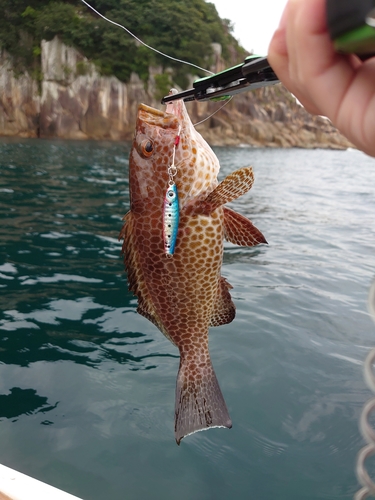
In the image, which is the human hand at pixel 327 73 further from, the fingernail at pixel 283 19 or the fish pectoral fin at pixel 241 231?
the fish pectoral fin at pixel 241 231

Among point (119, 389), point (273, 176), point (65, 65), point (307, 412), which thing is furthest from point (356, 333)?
point (65, 65)

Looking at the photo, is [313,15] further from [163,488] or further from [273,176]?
[273,176]

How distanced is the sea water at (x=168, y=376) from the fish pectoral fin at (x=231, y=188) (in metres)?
2.41

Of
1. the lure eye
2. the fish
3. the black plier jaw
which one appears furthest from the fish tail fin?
the black plier jaw

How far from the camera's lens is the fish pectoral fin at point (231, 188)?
2314 mm

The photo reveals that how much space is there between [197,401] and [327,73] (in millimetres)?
2053

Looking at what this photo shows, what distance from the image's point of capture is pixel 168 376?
4.97m

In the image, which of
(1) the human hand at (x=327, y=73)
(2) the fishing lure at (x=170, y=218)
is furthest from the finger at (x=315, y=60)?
(2) the fishing lure at (x=170, y=218)

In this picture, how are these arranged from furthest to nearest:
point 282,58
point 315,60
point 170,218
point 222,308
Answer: point 222,308 < point 170,218 < point 282,58 < point 315,60

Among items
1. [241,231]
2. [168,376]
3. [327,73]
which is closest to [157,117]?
[241,231]

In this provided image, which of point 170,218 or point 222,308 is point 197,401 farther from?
point 170,218

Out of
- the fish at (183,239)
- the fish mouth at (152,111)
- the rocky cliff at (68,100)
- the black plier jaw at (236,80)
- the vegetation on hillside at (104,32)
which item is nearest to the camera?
the black plier jaw at (236,80)

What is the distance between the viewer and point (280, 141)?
65.1 metres

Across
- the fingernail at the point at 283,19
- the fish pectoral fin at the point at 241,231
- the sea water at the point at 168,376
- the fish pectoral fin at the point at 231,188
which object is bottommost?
the sea water at the point at 168,376
